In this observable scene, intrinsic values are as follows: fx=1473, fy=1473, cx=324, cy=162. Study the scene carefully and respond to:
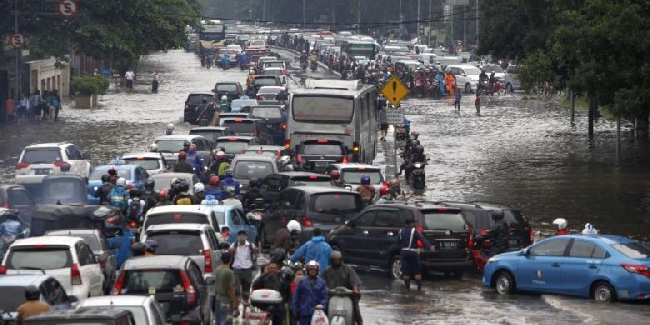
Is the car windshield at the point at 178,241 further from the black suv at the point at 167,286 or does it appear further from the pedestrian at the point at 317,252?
the black suv at the point at 167,286

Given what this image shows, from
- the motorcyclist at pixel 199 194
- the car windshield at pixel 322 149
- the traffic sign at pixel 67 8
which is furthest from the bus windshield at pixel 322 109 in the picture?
the traffic sign at pixel 67 8

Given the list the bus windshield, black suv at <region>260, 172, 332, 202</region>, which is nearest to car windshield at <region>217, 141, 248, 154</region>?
the bus windshield

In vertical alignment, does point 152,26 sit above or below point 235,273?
above

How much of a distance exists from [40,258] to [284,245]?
4.36m

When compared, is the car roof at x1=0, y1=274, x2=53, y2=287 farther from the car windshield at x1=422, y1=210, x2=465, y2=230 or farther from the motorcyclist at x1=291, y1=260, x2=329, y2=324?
the car windshield at x1=422, y1=210, x2=465, y2=230

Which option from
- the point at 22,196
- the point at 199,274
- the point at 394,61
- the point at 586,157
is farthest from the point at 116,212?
the point at 394,61

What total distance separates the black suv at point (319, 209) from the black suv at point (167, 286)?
1009cm

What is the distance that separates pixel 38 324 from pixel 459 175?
32250 millimetres

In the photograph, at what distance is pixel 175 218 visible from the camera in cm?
2403

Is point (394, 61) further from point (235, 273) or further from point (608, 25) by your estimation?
point (235, 273)

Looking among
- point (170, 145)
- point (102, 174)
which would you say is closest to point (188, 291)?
point (102, 174)

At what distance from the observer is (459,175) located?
4519cm

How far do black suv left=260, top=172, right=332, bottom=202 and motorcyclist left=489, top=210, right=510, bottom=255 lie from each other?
19.8 ft

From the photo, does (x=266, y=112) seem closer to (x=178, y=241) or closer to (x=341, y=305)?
(x=178, y=241)
